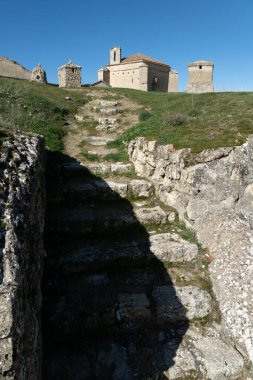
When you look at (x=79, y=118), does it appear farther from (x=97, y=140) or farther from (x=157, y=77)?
(x=157, y=77)

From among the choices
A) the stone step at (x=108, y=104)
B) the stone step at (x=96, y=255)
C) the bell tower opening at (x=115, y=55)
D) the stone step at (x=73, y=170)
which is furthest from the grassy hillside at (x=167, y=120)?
the bell tower opening at (x=115, y=55)

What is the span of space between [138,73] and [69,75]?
1527 centimetres

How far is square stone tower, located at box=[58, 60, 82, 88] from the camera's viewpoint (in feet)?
86.7

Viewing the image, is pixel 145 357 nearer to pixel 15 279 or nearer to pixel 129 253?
pixel 129 253

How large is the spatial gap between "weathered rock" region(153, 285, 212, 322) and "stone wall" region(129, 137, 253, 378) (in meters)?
0.30

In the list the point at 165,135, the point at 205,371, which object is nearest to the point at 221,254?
the point at 205,371

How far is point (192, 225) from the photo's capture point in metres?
7.12

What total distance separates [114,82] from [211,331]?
4186cm

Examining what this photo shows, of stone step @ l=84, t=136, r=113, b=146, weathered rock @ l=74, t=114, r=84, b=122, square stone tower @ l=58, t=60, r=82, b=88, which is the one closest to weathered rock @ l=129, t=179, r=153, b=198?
stone step @ l=84, t=136, r=113, b=146

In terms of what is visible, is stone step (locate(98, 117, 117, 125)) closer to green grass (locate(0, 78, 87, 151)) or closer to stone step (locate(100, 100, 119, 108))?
green grass (locate(0, 78, 87, 151))

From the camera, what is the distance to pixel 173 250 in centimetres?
641

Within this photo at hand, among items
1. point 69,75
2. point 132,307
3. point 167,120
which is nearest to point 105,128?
point 167,120

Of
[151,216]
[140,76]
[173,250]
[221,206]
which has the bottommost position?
[173,250]

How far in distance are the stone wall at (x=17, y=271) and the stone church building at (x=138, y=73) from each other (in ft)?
122
